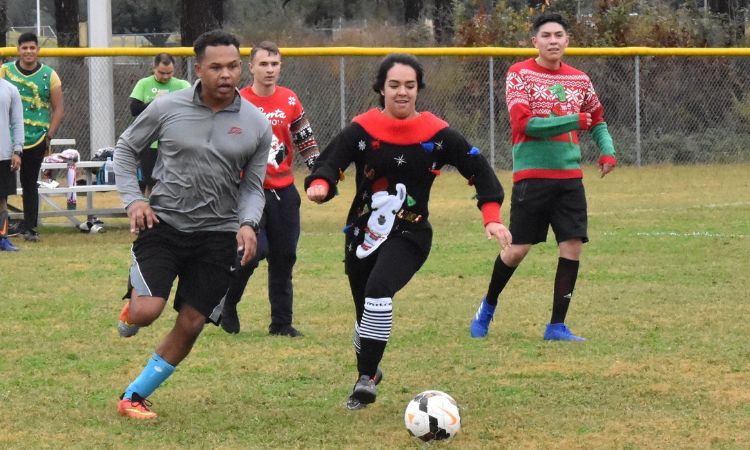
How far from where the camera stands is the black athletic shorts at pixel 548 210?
8.57 meters

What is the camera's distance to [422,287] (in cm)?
1105

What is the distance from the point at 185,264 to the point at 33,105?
8.30 meters

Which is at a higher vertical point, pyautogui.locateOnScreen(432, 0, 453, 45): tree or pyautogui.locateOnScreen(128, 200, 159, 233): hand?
pyautogui.locateOnScreen(432, 0, 453, 45): tree

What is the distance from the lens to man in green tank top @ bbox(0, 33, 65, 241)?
14039 millimetres

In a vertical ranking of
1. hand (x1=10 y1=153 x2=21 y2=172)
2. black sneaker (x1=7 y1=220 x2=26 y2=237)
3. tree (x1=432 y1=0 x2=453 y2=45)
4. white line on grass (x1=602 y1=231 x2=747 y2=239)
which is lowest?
black sneaker (x1=7 y1=220 x2=26 y2=237)

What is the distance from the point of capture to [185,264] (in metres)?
6.39

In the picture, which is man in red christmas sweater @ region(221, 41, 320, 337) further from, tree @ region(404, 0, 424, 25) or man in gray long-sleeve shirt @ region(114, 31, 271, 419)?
tree @ region(404, 0, 424, 25)

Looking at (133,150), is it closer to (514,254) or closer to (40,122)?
(514,254)

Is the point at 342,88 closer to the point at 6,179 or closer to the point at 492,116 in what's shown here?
the point at 492,116

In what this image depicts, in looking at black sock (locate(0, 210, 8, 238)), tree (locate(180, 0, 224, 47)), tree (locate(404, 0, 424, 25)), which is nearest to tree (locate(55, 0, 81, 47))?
tree (locate(180, 0, 224, 47))

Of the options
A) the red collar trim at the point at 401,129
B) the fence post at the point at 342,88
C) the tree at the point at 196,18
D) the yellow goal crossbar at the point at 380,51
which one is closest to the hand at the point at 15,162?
the yellow goal crossbar at the point at 380,51

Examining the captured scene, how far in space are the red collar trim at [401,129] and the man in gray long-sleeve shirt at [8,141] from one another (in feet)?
24.7

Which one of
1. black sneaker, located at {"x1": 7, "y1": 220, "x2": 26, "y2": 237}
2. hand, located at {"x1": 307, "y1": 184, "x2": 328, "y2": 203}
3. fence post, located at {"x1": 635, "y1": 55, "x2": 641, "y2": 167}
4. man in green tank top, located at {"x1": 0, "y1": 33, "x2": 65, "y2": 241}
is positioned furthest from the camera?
fence post, located at {"x1": 635, "y1": 55, "x2": 641, "y2": 167}

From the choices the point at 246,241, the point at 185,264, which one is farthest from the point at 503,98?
the point at 246,241
